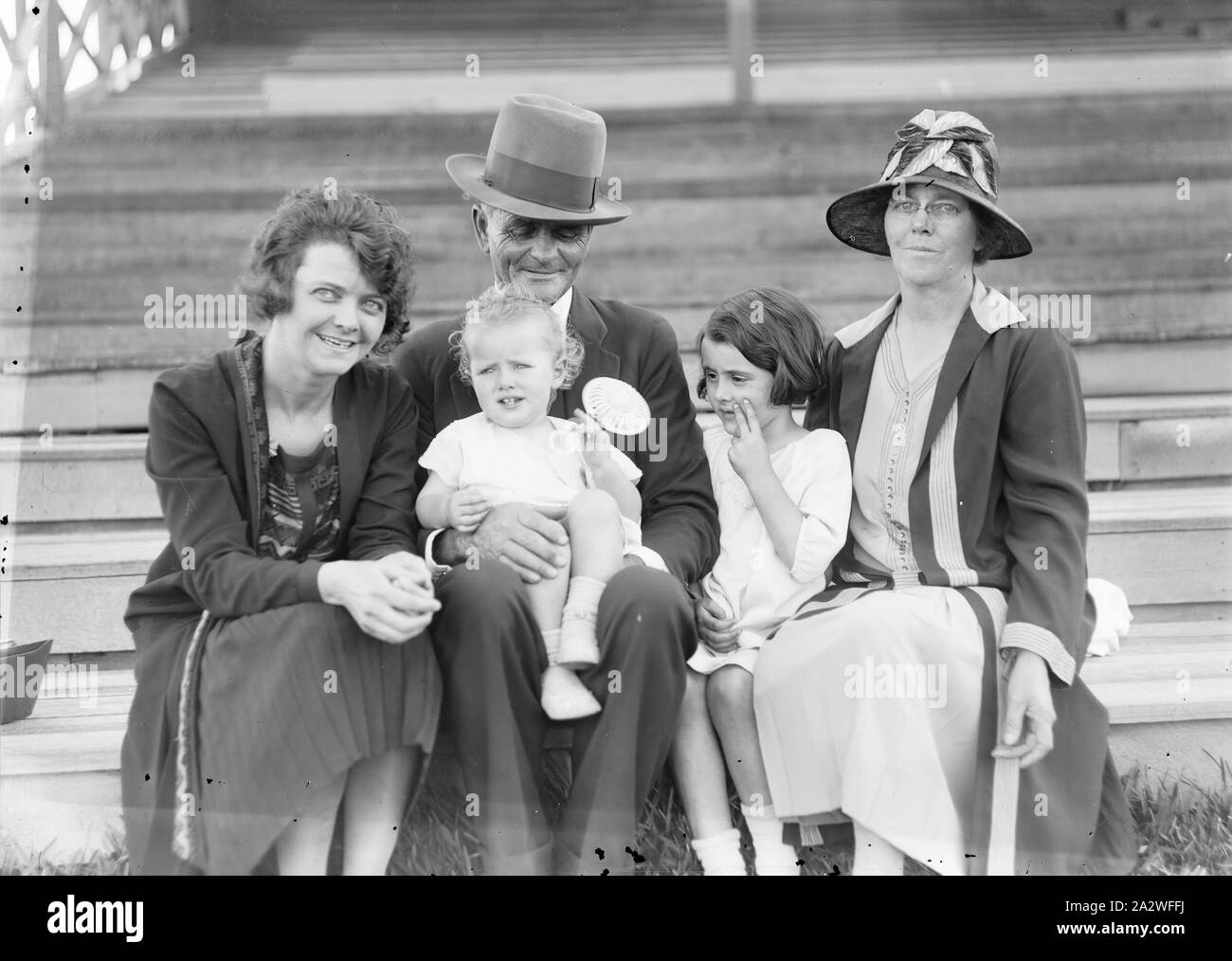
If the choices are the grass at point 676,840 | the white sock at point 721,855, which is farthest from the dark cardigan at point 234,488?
the white sock at point 721,855

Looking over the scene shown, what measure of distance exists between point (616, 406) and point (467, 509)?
1.31ft

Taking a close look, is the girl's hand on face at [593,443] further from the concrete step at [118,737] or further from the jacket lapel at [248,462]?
the concrete step at [118,737]

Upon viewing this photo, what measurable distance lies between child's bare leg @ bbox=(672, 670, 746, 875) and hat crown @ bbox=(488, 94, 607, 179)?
106 centimetres

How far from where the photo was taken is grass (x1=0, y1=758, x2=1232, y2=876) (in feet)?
7.97

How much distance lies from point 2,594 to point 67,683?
0.25m

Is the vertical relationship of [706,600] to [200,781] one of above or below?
above

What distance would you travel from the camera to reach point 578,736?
7.41 feet

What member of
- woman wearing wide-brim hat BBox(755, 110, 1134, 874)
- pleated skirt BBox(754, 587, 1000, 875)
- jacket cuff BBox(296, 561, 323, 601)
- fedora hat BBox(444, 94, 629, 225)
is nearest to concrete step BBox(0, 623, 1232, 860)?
woman wearing wide-brim hat BBox(755, 110, 1134, 874)

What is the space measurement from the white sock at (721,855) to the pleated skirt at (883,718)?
110mm

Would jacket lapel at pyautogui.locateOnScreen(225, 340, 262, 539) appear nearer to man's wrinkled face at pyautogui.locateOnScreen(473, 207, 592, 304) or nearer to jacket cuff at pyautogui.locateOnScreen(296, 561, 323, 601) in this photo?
jacket cuff at pyautogui.locateOnScreen(296, 561, 323, 601)

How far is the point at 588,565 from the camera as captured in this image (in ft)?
7.52
